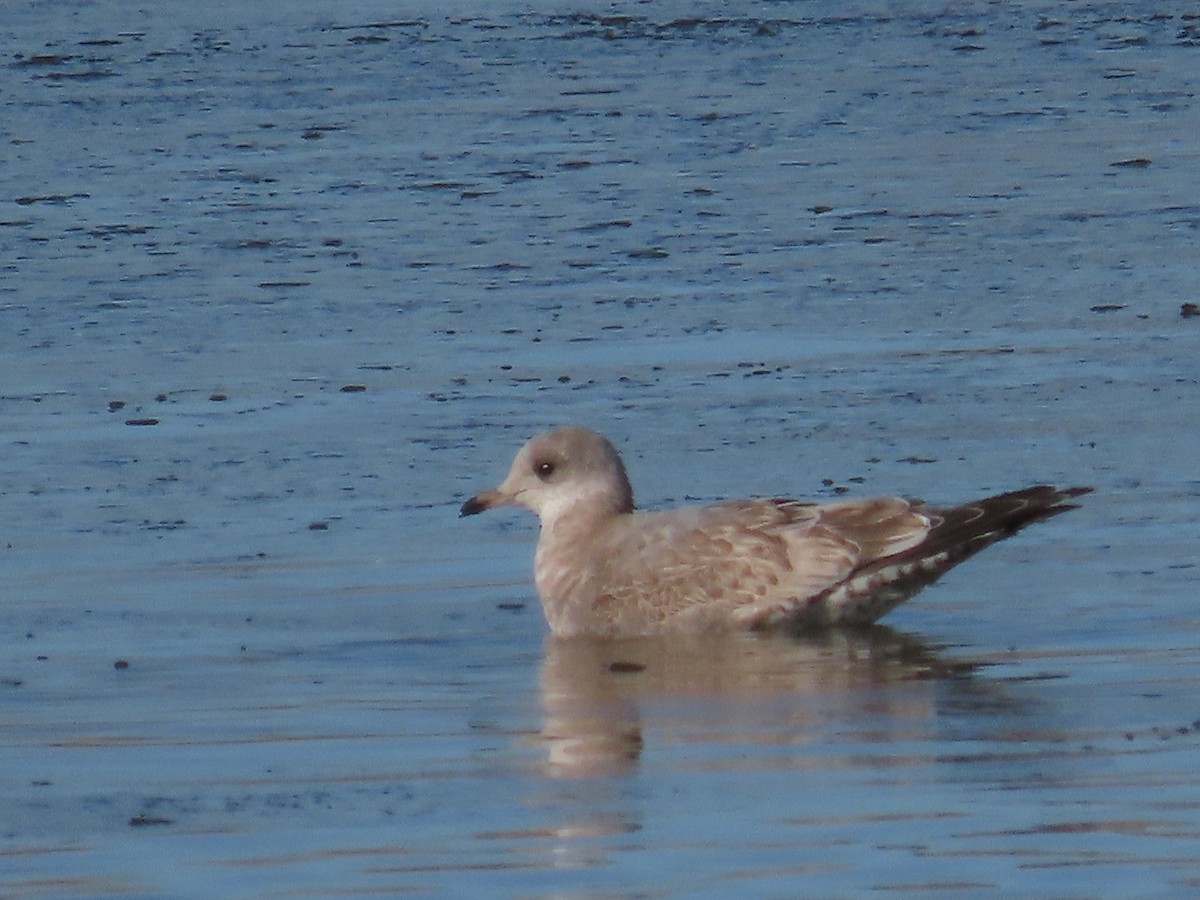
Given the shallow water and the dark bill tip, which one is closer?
the shallow water

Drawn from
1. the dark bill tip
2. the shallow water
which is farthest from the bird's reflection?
the dark bill tip

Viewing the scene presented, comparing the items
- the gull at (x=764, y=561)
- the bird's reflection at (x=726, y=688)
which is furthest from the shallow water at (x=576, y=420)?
the gull at (x=764, y=561)

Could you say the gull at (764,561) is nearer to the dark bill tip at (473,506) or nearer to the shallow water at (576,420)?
the dark bill tip at (473,506)

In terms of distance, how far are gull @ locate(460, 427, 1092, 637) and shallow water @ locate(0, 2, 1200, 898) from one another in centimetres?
14

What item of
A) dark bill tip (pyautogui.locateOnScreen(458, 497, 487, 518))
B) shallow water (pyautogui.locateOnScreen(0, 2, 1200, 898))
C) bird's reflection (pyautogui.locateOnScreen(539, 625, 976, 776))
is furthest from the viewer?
dark bill tip (pyautogui.locateOnScreen(458, 497, 487, 518))

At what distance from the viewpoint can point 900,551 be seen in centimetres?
757

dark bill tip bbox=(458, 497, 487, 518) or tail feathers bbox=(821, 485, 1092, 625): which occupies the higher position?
dark bill tip bbox=(458, 497, 487, 518)

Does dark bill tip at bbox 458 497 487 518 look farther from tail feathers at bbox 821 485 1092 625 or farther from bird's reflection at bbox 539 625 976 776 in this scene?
tail feathers at bbox 821 485 1092 625

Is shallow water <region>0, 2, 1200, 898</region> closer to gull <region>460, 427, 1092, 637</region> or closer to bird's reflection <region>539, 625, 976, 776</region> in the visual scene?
bird's reflection <region>539, 625, 976, 776</region>

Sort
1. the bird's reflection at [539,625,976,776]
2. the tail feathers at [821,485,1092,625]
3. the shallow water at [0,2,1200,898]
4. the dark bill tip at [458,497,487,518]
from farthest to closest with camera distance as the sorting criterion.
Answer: the dark bill tip at [458,497,487,518]
the tail feathers at [821,485,1092,625]
the bird's reflection at [539,625,976,776]
the shallow water at [0,2,1200,898]

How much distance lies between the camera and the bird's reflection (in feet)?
20.1

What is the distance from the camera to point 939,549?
7.56 metres

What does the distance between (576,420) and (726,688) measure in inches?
107

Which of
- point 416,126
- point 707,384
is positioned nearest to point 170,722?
point 707,384
